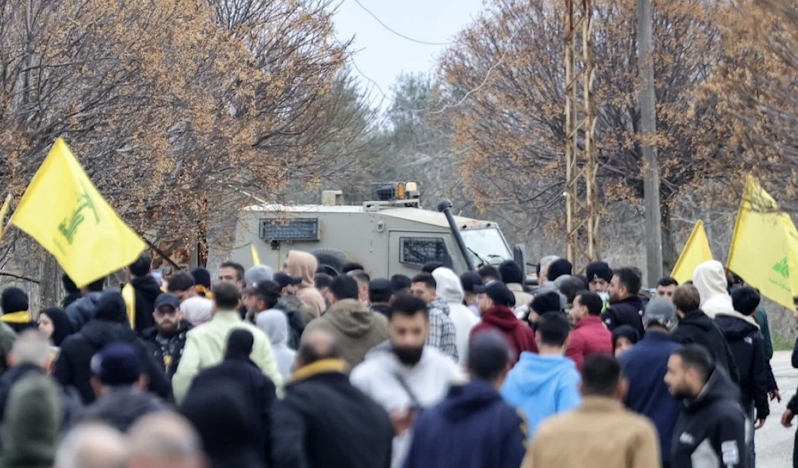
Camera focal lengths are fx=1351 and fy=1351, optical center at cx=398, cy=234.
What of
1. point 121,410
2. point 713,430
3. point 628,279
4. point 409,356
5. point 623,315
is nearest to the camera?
point 121,410

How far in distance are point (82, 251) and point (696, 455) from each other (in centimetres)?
516

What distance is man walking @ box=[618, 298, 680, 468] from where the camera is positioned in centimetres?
807

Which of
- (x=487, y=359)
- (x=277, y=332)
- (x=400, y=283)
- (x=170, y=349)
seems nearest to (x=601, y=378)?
(x=487, y=359)

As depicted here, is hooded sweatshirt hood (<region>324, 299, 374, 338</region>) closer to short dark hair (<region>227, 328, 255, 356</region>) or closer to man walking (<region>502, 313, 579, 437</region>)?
man walking (<region>502, 313, 579, 437</region>)

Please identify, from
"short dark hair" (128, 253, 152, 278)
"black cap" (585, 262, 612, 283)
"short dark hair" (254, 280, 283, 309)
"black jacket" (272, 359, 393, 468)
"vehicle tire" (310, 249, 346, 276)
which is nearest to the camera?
"black jacket" (272, 359, 393, 468)

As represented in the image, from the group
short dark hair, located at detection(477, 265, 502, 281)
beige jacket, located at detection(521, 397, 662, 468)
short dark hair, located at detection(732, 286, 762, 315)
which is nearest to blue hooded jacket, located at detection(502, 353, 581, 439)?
beige jacket, located at detection(521, 397, 662, 468)

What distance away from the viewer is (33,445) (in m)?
4.57

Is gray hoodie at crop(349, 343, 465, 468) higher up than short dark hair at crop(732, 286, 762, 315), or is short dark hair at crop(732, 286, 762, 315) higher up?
short dark hair at crop(732, 286, 762, 315)

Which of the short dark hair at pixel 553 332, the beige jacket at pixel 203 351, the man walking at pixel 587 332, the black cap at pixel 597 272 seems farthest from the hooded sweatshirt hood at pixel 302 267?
the short dark hair at pixel 553 332

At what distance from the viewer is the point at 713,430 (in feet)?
23.2

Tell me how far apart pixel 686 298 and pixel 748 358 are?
1412 millimetres

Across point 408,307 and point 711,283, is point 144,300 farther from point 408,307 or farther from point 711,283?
point 711,283

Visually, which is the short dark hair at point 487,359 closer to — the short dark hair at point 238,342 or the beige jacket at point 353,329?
the short dark hair at point 238,342

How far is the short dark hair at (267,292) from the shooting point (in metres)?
9.71
